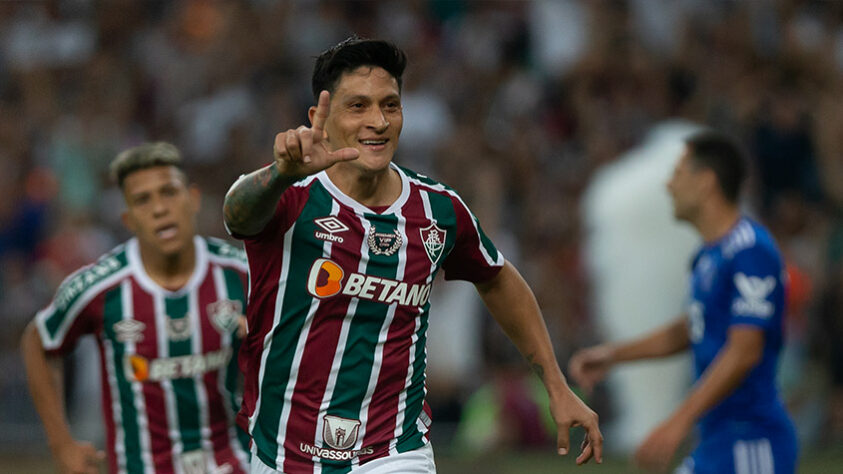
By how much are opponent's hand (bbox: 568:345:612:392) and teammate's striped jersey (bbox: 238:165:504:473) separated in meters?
1.91

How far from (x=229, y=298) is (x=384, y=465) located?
5.69 feet

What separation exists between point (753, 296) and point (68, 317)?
316cm

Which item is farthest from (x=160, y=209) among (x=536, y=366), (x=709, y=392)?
(x=709, y=392)

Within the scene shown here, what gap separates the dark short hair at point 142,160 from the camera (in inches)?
239

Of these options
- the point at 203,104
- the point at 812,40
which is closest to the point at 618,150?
the point at 812,40

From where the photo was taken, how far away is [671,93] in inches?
480

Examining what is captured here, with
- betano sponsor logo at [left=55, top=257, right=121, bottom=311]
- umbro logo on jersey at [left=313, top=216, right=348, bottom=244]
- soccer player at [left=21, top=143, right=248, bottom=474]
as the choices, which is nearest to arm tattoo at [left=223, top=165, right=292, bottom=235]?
umbro logo on jersey at [left=313, top=216, right=348, bottom=244]

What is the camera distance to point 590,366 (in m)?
6.41

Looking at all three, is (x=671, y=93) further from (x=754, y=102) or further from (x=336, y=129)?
(x=336, y=129)

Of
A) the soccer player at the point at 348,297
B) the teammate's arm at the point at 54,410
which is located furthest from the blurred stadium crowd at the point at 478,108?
the soccer player at the point at 348,297

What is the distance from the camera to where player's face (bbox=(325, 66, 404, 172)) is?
4.38 metres

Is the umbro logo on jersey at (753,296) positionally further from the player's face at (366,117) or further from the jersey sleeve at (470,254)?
the player's face at (366,117)

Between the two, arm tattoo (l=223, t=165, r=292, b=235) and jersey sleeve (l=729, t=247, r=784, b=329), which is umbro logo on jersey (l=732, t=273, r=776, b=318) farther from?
arm tattoo (l=223, t=165, r=292, b=235)

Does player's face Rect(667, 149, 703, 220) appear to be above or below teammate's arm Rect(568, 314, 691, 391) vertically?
above
